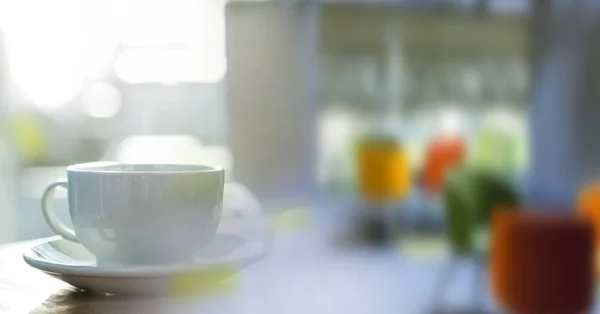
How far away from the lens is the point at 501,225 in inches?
46.4

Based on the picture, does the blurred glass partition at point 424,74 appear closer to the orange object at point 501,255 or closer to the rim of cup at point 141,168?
the orange object at point 501,255

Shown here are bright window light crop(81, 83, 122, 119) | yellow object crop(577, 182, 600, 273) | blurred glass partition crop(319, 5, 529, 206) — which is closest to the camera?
bright window light crop(81, 83, 122, 119)

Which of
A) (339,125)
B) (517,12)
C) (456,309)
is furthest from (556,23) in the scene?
(456,309)

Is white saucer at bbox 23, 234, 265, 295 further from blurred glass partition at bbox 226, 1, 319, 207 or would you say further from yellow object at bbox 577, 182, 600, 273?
blurred glass partition at bbox 226, 1, 319, 207

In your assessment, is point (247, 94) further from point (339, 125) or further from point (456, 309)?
point (456, 309)

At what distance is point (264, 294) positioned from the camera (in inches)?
14.5

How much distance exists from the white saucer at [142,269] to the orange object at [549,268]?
768mm

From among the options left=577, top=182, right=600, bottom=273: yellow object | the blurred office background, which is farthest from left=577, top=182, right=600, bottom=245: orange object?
the blurred office background

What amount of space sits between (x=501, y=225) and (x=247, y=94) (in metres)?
1.06

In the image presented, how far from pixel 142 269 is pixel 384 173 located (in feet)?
6.42

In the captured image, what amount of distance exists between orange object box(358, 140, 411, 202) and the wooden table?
1.37ft

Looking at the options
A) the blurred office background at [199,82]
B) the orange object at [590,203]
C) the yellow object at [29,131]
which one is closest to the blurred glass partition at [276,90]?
the blurred office background at [199,82]

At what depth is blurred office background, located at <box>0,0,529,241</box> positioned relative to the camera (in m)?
1.00

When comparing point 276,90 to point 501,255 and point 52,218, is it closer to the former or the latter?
point 501,255
